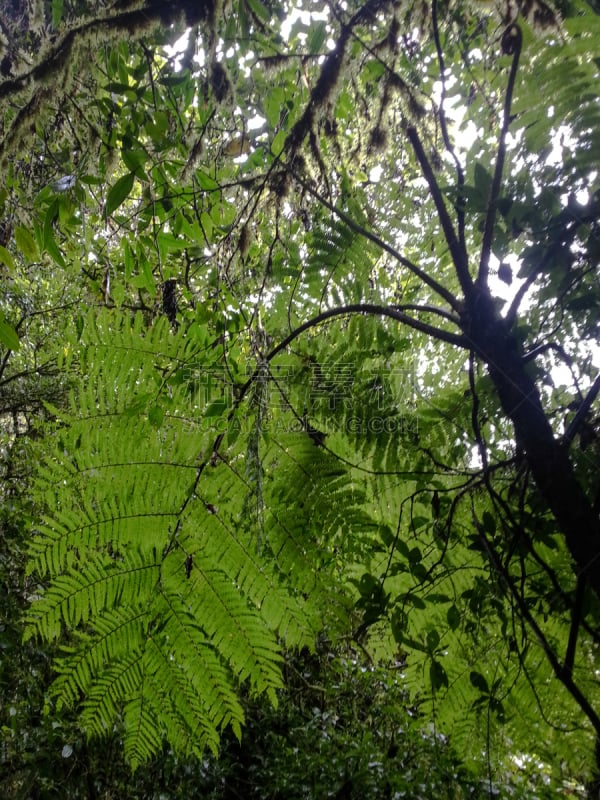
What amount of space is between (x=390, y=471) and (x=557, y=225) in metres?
0.74

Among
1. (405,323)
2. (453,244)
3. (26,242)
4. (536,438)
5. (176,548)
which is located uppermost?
(453,244)

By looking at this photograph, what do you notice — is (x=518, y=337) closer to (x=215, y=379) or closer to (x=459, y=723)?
(x=215, y=379)

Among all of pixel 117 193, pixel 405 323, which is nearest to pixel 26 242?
pixel 117 193

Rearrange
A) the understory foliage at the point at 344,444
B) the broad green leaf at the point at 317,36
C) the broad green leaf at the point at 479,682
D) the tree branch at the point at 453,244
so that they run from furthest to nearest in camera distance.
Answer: the broad green leaf at the point at 317,36
the broad green leaf at the point at 479,682
the tree branch at the point at 453,244
the understory foliage at the point at 344,444

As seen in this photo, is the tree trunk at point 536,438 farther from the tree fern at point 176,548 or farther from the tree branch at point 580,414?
the tree fern at point 176,548

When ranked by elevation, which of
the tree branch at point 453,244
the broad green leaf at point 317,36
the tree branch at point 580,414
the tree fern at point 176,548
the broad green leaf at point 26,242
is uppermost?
the broad green leaf at point 317,36

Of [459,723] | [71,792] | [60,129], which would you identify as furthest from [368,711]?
[60,129]

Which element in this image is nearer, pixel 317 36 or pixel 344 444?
pixel 344 444

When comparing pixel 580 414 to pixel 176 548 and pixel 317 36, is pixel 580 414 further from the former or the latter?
pixel 317 36

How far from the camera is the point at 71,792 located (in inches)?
141

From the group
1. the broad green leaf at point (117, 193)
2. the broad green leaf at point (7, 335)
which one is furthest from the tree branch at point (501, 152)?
the broad green leaf at point (7, 335)

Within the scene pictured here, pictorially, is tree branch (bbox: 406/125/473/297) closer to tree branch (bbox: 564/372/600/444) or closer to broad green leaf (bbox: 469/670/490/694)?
tree branch (bbox: 564/372/600/444)

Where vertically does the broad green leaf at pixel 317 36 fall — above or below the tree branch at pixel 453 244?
above

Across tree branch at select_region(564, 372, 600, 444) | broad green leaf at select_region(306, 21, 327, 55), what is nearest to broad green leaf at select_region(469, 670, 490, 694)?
tree branch at select_region(564, 372, 600, 444)
